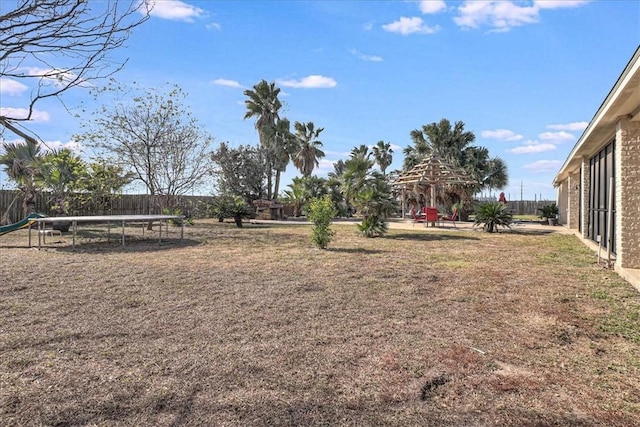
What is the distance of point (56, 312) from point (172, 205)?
51.1 ft

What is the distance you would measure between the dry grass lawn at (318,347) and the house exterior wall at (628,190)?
0.75 m

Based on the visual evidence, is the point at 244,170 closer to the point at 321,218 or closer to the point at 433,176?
the point at 433,176

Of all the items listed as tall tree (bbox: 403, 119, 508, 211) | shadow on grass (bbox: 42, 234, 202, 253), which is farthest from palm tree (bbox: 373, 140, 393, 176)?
shadow on grass (bbox: 42, 234, 202, 253)

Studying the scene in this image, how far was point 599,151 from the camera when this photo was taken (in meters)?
10.7

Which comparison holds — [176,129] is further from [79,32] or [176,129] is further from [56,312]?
[79,32]

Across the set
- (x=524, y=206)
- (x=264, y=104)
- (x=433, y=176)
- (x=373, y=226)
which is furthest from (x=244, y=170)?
(x=524, y=206)

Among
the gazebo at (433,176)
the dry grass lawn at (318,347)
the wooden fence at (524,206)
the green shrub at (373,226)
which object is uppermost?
the gazebo at (433,176)

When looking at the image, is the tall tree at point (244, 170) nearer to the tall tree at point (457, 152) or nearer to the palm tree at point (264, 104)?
the palm tree at point (264, 104)

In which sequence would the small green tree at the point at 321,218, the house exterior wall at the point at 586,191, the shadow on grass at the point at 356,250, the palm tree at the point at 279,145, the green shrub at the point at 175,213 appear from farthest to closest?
the palm tree at the point at 279,145 → the green shrub at the point at 175,213 → the house exterior wall at the point at 586,191 → the small green tree at the point at 321,218 → the shadow on grass at the point at 356,250

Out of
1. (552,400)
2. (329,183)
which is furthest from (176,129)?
(552,400)

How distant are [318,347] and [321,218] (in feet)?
21.7

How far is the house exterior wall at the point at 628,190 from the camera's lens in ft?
22.4

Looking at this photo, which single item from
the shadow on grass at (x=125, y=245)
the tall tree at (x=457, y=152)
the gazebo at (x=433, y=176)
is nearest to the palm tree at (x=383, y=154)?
the tall tree at (x=457, y=152)

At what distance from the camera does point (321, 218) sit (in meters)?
10.1
